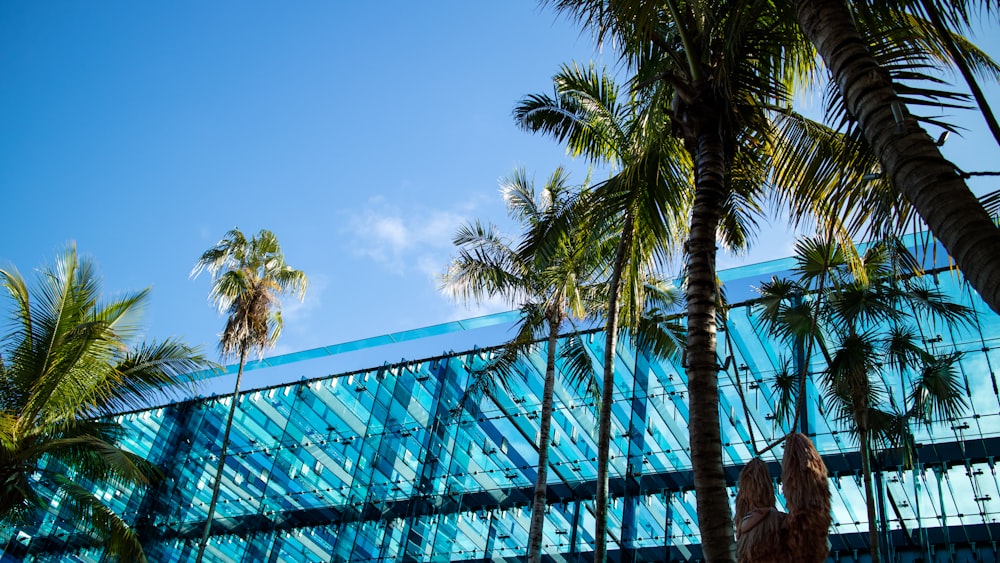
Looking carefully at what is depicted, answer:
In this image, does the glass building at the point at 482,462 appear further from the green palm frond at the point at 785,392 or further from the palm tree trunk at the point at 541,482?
the palm tree trunk at the point at 541,482

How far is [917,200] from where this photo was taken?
3.26 meters

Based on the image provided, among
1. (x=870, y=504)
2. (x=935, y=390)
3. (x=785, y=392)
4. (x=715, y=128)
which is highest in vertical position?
(x=935, y=390)

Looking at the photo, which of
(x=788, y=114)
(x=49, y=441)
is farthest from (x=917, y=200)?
(x=49, y=441)

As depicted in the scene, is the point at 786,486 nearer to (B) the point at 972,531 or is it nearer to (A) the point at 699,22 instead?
(A) the point at 699,22

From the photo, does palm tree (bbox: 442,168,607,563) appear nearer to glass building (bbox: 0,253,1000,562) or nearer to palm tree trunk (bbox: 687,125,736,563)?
glass building (bbox: 0,253,1000,562)

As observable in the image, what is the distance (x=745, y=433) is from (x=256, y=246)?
11677 millimetres

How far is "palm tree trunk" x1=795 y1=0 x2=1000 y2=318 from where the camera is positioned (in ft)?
9.75

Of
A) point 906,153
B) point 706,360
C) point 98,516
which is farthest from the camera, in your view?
point 98,516

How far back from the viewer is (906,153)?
3.36 meters

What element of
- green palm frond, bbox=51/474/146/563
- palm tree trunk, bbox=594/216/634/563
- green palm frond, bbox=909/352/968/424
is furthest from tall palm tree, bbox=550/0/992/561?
green palm frond, bbox=51/474/146/563

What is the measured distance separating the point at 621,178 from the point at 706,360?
9.03 feet

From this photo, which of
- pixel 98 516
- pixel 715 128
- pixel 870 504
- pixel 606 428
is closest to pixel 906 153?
pixel 715 128

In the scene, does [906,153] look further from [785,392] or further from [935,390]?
[935,390]

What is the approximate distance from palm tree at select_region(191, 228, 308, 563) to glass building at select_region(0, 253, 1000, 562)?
2447 mm
